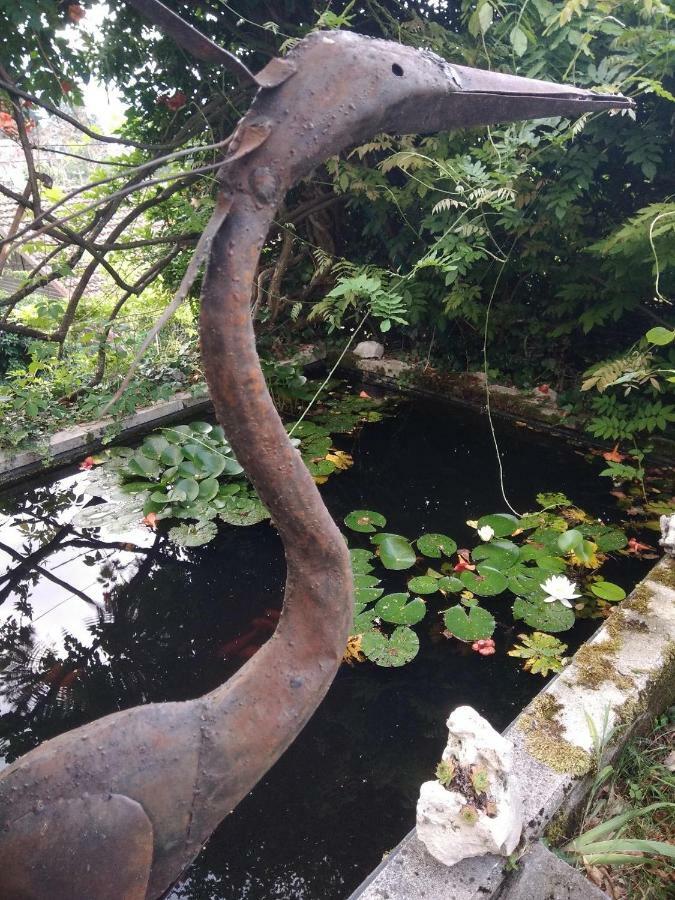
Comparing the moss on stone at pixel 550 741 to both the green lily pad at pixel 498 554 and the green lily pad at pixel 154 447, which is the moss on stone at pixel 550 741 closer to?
the green lily pad at pixel 498 554

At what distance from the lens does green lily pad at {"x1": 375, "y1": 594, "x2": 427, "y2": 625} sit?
2416mm

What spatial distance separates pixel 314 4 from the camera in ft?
11.9

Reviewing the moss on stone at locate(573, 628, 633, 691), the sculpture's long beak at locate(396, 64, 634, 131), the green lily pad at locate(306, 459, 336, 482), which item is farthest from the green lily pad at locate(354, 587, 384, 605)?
the sculpture's long beak at locate(396, 64, 634, 131)

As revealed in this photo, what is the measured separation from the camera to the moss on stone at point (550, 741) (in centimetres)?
159

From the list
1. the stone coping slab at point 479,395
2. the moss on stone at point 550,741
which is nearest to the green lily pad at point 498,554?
the moss on stone at point 550,741

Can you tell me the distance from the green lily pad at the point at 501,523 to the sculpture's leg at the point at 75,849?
2.27 metres

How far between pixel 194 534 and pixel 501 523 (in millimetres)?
1606

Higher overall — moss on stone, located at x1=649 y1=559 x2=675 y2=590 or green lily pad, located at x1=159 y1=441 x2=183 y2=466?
green lily pad, located at x1=159 y1=441 x2=183 y2=466

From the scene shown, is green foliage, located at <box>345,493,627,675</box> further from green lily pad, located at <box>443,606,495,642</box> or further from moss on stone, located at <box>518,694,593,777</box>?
moss on stone, located at <box>518,694,593,777</box>

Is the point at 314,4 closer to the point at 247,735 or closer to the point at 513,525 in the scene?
the point at 513,525

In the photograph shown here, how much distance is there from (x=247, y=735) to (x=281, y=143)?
969mm

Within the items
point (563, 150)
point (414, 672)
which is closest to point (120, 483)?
point (414, 672)

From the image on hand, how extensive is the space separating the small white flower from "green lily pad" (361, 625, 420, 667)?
24.1 inches

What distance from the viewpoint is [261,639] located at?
7.94 feet
